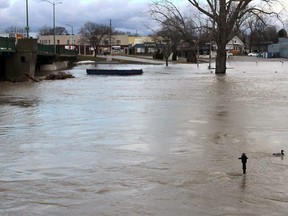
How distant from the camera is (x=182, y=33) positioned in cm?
5350

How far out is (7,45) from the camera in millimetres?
37469

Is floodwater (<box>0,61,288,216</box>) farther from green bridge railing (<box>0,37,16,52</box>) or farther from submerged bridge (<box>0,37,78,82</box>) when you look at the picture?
submerged bridge (<box>0,37,78,82</box>)

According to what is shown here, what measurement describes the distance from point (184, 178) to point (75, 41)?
167329mm

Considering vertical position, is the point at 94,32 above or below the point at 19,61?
above

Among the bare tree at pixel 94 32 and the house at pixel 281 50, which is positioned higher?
the bare tree at pixel 94 32

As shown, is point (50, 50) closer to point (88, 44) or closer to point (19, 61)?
point (19, 61)

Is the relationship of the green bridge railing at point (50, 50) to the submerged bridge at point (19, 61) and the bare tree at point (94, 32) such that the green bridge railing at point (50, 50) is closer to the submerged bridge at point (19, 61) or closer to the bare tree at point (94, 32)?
the submerged bridge at point (19, 61)

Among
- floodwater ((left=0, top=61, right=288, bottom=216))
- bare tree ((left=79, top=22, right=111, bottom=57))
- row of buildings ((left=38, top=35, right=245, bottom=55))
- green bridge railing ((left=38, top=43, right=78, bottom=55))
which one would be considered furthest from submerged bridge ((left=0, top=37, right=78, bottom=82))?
row of buildings ((left=38, top=35, right=245, bottom=55))

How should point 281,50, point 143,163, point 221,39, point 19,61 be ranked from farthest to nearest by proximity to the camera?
point 281,50, point 221,39, point 19,61, point 143,163

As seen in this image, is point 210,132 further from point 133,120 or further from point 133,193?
point 133,193

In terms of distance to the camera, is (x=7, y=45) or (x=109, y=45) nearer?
(x=7, y=45)

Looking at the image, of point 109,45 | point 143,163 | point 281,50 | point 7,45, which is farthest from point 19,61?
point 109,45

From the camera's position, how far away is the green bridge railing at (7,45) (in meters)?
36.1

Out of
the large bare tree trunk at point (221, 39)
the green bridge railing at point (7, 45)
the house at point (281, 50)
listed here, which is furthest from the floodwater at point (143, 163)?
the house at point (281, 50)
